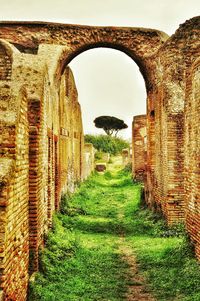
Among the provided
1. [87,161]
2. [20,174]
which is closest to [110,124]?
[87,161]

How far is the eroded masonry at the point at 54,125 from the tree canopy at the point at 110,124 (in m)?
45.7

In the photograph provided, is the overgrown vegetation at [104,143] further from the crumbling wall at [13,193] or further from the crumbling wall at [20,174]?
the crumbling wall at [13,193]

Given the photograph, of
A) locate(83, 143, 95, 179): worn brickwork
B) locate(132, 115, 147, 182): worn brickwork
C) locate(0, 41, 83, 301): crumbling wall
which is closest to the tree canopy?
locate(83, 143, 95, 179): worn brickwork

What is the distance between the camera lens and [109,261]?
8148 millimetres

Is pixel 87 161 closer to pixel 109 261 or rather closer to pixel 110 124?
pixel 109 261

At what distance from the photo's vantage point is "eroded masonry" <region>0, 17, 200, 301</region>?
4.62 metres

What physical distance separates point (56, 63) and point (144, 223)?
5.32 metres

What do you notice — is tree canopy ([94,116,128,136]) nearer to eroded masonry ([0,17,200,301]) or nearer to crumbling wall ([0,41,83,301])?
eroded masonry ([0,17,200,301])

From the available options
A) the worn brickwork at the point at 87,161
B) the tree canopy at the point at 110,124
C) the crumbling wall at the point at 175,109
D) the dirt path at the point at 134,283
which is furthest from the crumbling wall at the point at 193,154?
the tree canopy at the point at 110,124

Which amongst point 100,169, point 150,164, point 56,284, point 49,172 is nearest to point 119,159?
point 100,169

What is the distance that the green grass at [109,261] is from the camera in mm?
6207

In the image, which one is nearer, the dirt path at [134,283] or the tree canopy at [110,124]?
the dirt path at [134,283]

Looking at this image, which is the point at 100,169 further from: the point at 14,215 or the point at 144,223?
the point at 14,215

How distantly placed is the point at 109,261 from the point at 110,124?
185 ft
